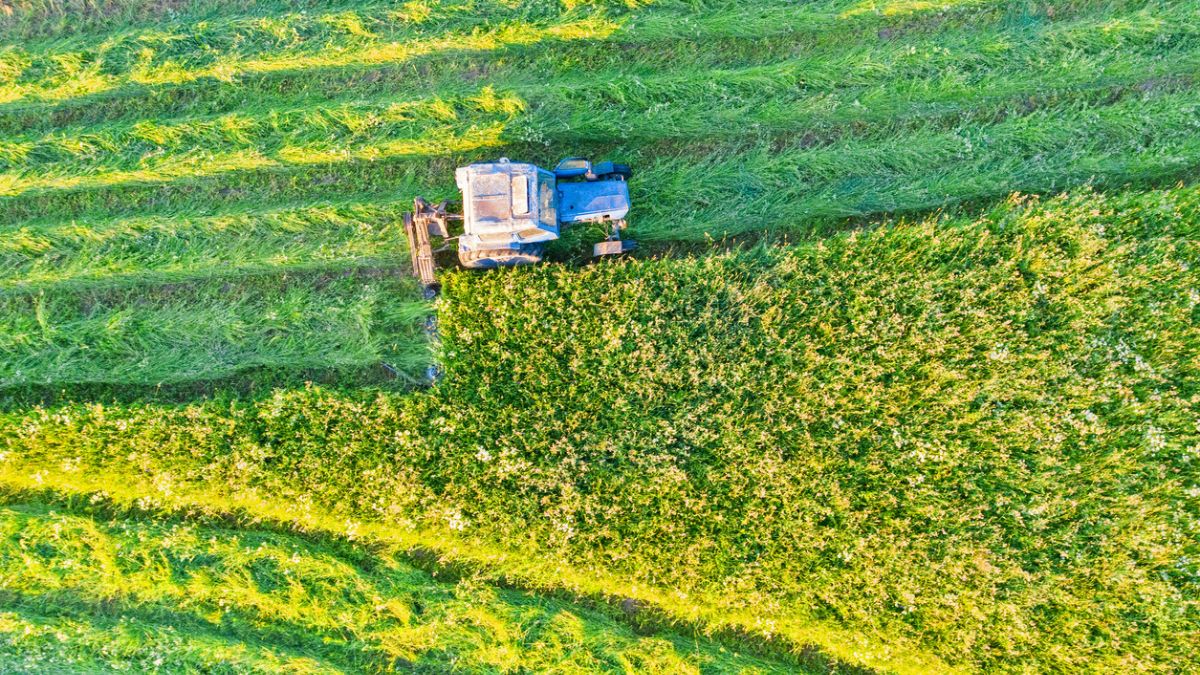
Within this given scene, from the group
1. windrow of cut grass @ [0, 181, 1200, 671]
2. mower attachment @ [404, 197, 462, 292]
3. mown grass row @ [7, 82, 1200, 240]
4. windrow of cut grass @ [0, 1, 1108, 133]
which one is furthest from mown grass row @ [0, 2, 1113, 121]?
windrow of cut grass @ [0, 181, 1200, 671]

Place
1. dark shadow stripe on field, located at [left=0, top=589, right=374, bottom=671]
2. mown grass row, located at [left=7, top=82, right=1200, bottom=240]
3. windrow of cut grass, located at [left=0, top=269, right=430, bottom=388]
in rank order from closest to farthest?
1. dark shadow stripe on field, located at [left=0, top=589, right=374, bottom=671]
2. windrow of cut grass, located at [left=0, top=269, right=430, bottom=388]
3. mown grass row, located at [left=7, top=82, right=1200, bottom=240]

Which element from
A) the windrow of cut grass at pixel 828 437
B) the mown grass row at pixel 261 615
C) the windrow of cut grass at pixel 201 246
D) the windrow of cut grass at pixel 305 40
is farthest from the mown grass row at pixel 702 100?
the mown grass row at pixel 261 615

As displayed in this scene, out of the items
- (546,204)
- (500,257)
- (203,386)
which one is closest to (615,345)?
(500,257)

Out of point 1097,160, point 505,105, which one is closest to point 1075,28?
point 1097,160

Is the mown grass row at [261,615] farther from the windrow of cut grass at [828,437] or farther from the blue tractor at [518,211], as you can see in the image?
the blue tractor at [518,211]

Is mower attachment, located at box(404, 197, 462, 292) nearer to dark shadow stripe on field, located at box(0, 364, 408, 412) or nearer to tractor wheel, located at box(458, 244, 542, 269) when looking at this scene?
tractor wheel, located at box(458, 244, 542, 269)

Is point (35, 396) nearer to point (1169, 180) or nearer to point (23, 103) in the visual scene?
point (23, 103)
